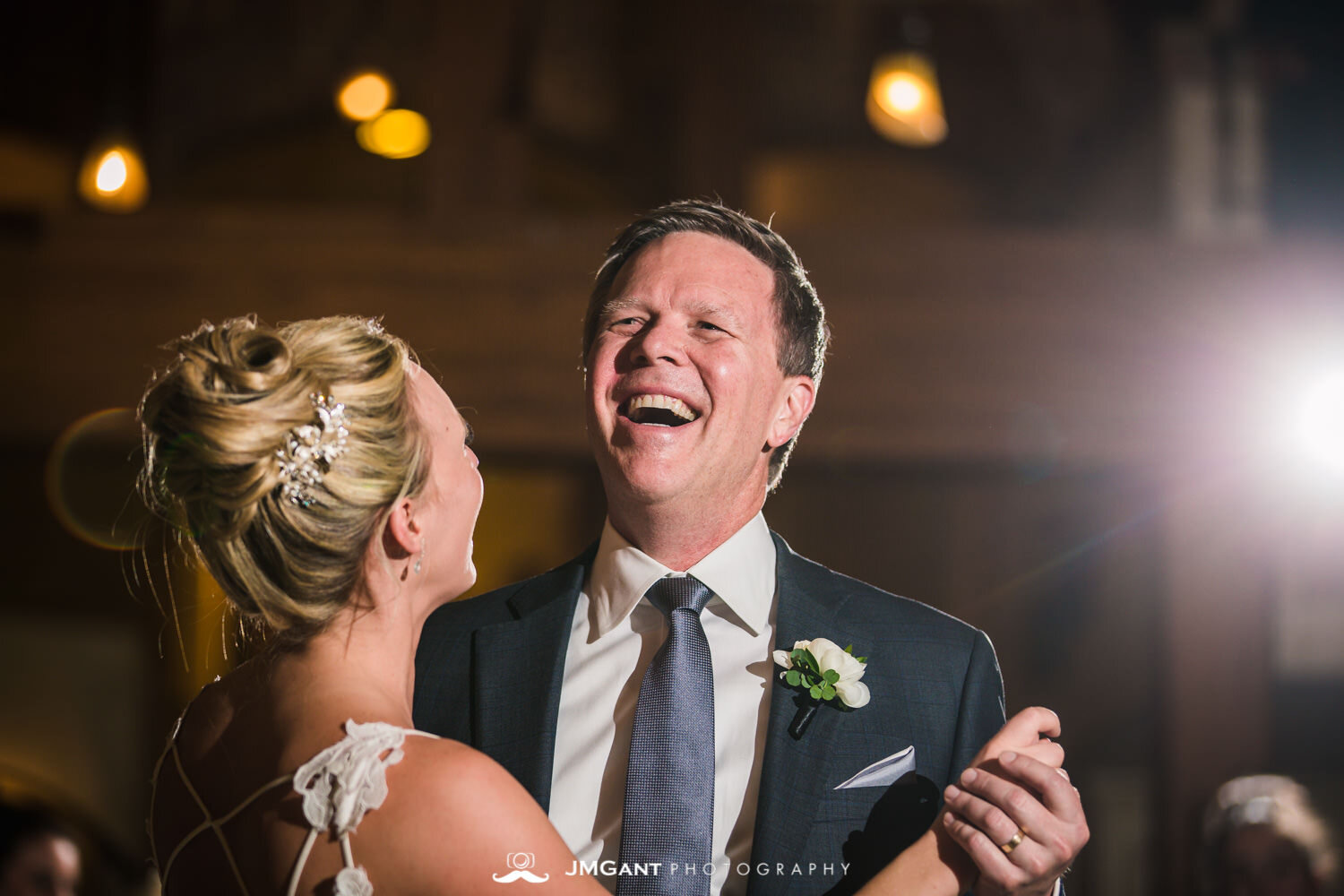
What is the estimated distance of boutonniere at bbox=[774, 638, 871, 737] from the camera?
1.50 meters

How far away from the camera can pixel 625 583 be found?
5.47ft

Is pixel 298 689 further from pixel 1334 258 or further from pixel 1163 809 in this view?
pixel 1334 258

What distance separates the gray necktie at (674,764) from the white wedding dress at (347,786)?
0.33 meters

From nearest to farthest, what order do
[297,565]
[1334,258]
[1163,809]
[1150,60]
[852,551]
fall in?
[297,565], [1163,809], [1334,258], [1150,60], [852,551]

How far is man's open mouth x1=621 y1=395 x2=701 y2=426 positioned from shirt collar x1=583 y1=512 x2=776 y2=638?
202mm

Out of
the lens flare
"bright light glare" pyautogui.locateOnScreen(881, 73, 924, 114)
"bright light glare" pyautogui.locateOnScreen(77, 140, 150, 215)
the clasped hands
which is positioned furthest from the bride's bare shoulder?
"bright light glare" pyautogui.locateOnScreen(881, 73, 924, 114)

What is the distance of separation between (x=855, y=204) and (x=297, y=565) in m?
6.49

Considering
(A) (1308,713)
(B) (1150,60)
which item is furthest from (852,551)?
(B) (1150,60)

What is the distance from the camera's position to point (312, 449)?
1350 mm

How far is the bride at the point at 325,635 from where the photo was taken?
1.28 metres

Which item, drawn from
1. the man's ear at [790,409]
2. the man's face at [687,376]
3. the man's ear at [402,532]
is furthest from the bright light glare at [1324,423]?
the man's ear at [402,532]

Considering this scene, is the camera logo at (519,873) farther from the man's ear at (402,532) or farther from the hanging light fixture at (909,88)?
the hanging light fixture at (909,88)

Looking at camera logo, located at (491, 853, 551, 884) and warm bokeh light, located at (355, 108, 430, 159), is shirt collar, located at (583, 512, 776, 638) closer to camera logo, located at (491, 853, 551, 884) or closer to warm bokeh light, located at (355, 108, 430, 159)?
camera logo, located at (491, 853, 551, 884)

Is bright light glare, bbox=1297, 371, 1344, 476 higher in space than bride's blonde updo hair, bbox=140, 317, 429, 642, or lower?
lower
